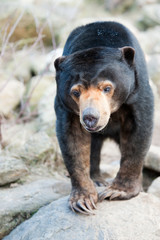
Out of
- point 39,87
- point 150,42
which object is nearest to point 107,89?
point 39,87

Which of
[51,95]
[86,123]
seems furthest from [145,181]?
[51,95]

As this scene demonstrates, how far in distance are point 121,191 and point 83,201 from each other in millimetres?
395

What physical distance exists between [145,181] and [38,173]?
1368 mm

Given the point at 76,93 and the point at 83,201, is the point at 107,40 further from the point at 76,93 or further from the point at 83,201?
the point at 83,201

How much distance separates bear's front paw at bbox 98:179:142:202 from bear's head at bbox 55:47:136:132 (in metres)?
0.81

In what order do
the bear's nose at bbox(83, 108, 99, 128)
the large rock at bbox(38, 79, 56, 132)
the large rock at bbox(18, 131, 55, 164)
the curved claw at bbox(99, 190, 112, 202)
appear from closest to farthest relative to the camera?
1. the bear's nose at bbox(83, 108, 99, 128)
2. the curved claw at bbox(99, 190, 112, 202)
3. the large rock at bbox(18, 131, 55, 164)
4. the large rock at bbox(38, 79, 56, 132)

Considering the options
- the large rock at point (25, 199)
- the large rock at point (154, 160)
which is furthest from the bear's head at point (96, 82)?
the large rock at point (154, 160)

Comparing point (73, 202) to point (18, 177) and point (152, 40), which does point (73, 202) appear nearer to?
point (18, 177)

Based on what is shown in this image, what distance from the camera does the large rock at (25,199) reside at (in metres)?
4.12

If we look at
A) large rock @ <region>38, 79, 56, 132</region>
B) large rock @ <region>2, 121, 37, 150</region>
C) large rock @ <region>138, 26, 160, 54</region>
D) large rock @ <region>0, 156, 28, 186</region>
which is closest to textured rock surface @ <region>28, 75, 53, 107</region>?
large rock @ <region>38, 79, 56, 132</region>

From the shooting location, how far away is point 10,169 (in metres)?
4.86

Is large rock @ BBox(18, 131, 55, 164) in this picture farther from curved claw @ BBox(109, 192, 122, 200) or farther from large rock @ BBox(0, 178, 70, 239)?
curved claw @ BBox(109, 192, 122, 200)

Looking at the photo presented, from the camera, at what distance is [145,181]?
5.55 metres

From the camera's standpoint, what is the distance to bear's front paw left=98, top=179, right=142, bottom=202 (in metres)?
3.97
